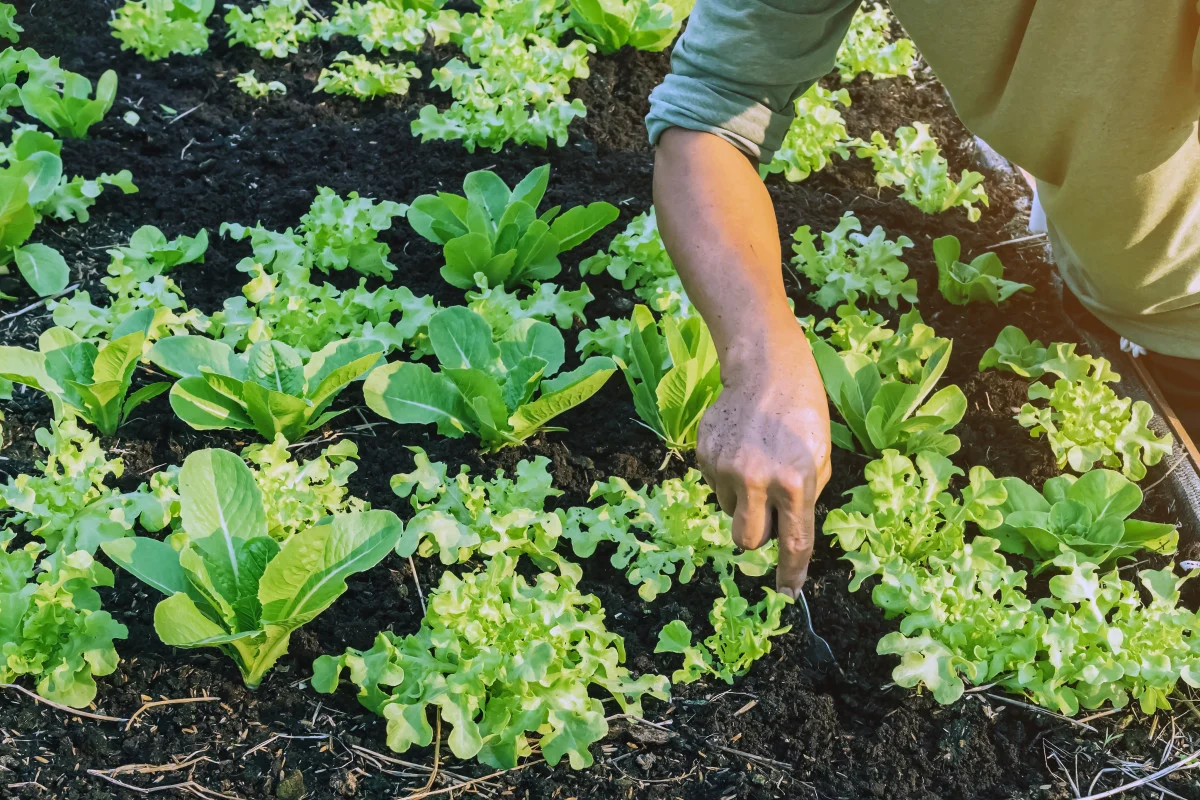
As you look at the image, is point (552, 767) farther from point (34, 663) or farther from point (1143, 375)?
point (1143, 375)

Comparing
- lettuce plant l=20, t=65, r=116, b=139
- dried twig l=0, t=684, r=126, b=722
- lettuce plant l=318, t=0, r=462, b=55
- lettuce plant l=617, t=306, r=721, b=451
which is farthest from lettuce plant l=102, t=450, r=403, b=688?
lettuce plant l=318, t=0, r=462, b=55

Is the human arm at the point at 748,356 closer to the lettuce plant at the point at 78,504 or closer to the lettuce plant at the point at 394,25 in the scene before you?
the lettuce plant at the point at 78,504

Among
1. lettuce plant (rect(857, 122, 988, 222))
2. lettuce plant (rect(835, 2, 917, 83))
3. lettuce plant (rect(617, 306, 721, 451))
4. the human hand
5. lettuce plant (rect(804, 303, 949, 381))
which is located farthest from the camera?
lettuce plant (rect(835, 2, 917, 83))

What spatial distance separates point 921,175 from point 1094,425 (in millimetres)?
1033

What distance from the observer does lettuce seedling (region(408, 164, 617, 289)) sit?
279cm

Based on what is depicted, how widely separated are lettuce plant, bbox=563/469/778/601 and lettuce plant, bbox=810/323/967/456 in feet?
1.35

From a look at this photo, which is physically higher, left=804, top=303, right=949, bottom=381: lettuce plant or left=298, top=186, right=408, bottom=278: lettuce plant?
left=804, top=303, right=949, bottom=381: lettuce plant

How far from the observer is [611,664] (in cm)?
196

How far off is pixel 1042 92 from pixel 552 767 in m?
1.62

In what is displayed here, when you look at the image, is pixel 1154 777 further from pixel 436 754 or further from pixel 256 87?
pixel 256 87

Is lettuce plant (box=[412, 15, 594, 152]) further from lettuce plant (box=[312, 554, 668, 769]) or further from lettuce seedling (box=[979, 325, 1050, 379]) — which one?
lettuce plant (box=[312, 554, 668, 769])

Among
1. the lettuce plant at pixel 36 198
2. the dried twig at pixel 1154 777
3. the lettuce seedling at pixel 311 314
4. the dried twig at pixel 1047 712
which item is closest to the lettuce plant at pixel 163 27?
the lettuce plant at pixel 36 198

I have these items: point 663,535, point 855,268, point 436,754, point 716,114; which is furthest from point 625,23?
point 436,754

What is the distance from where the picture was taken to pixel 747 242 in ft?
6.58
